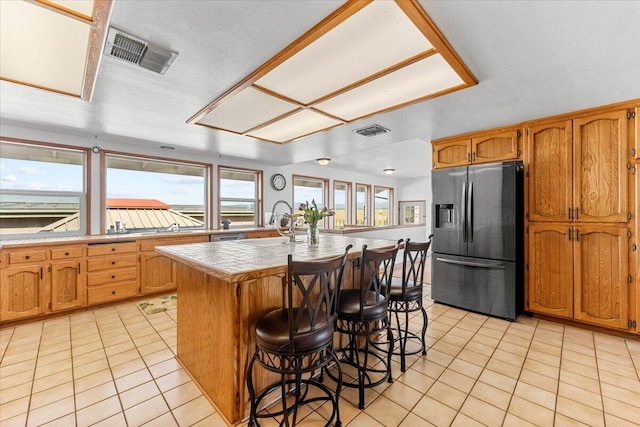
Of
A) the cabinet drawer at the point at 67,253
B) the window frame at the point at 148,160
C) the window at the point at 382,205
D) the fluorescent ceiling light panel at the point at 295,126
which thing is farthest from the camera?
the window at the point at 382,205

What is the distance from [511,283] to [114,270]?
4.93 metres

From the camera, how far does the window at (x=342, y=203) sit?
7.82 metres

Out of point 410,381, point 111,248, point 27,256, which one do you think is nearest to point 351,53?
point 410,381

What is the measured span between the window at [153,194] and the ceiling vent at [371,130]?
3.09 m

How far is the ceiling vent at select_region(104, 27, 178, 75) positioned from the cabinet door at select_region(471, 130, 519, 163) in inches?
136

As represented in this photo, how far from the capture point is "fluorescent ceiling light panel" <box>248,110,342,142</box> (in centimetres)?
297

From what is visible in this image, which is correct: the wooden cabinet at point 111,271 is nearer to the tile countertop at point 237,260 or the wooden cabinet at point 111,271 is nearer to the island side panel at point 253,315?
the tile countertop at point 237,260

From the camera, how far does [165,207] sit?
4.75 meters

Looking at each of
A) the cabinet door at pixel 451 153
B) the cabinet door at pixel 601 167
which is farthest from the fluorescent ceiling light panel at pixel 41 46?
the cabinet door at pixel 601 167

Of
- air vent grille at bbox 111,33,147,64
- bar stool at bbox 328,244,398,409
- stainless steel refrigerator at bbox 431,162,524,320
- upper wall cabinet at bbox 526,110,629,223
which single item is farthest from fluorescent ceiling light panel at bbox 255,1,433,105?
upper wall cabinet at bbox 526,110,629,223

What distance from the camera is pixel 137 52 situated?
5.87 feet

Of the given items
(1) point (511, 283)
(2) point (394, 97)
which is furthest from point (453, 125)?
(1) point (511, 283)

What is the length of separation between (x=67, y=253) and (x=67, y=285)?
15.5 inches

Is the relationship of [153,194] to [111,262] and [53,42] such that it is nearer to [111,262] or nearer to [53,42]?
[111,262]
